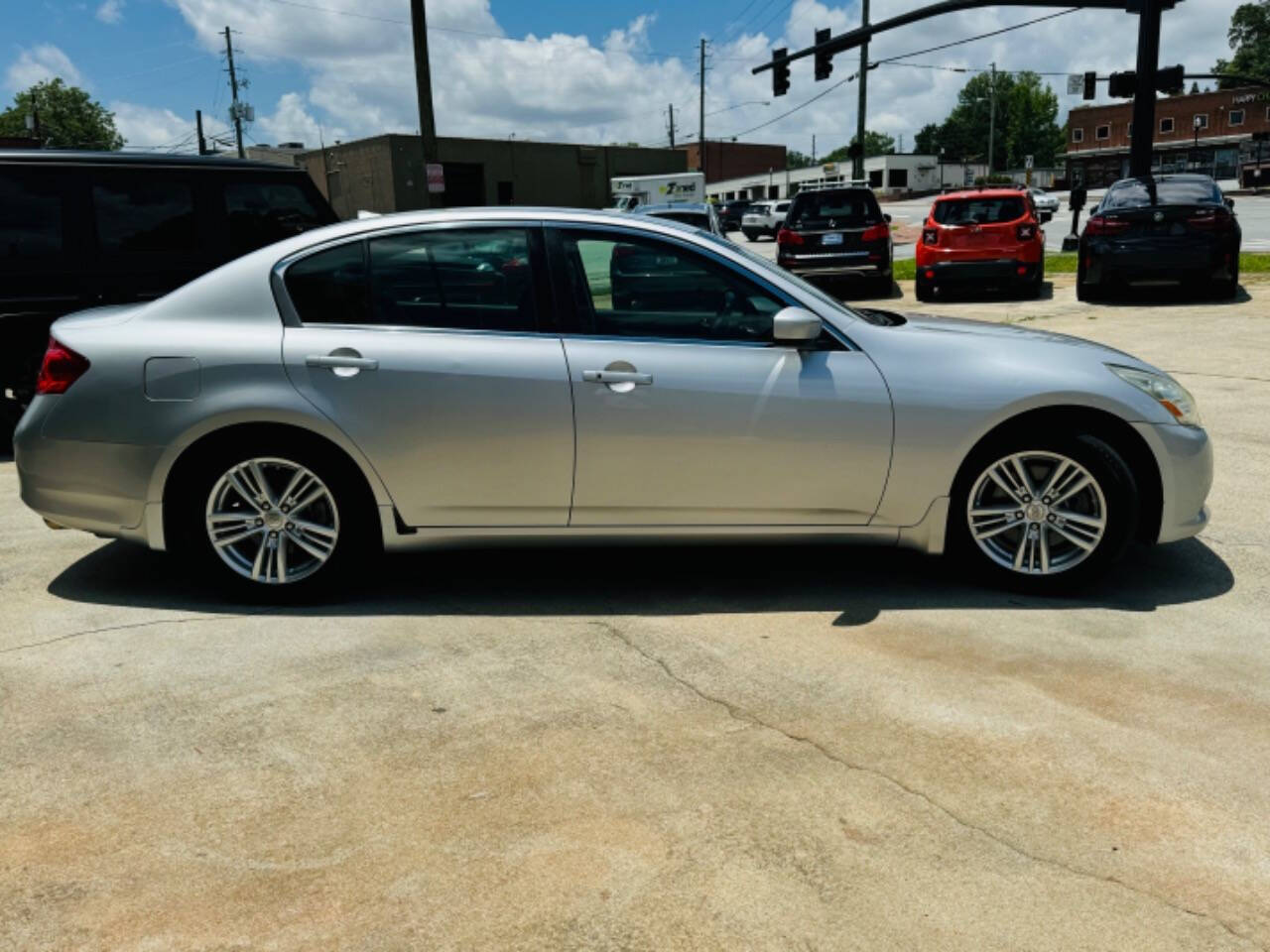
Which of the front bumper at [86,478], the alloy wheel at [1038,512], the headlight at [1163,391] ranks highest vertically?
the headlight at [1163,391]

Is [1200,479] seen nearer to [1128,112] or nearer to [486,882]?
[486,882]

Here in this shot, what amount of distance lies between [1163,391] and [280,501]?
353 cm

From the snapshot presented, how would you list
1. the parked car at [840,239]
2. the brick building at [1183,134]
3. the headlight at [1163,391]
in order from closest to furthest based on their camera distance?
the headlight at [1163,391]
the parked car at [840,239]
the brick building at [1183,134]

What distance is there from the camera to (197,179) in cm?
732

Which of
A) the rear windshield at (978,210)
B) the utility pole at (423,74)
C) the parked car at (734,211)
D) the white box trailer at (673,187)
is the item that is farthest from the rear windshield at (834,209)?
the parked car at (734,211)

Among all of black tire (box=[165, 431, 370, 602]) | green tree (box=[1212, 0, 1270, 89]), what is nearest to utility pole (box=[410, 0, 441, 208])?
black tire (box=[165, 431, 370, 602])

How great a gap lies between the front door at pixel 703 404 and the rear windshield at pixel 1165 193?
12.0 m

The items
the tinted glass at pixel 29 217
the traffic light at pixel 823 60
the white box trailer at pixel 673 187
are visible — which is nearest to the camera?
the tinted glass at pixel 29 217

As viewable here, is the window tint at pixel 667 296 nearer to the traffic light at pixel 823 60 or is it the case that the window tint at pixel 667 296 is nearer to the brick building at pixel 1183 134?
the traffic light at pixel 823 60

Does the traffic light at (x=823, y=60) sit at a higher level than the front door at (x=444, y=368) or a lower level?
higher

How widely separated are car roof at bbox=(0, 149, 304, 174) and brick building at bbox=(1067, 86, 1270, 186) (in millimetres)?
89061

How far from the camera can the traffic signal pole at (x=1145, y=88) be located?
21.0m

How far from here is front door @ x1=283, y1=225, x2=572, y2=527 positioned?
4156 mm

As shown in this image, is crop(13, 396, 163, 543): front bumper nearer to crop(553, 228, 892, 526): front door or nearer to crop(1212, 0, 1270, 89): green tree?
crop(553, 228, 892, 526): front door
